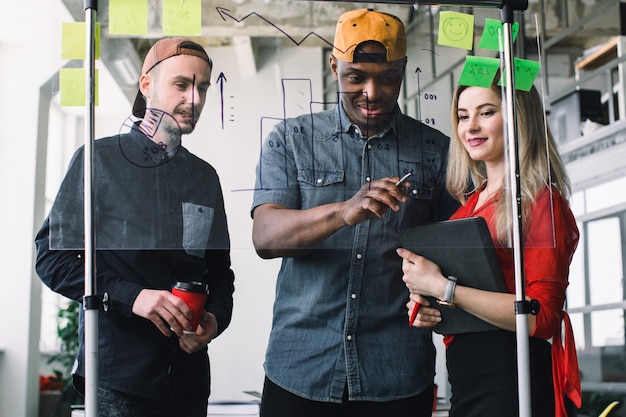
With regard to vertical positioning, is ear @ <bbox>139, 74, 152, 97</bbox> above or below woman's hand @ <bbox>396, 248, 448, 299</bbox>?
above

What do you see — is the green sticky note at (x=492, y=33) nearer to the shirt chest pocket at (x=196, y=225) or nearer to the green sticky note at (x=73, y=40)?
the shirt chest pocket at (x=196, y=225)

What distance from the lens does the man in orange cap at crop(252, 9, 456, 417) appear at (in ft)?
5.51

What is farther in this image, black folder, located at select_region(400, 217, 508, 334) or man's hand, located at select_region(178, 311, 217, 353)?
man's hand, located at select_region(178, 311, 217, 353)

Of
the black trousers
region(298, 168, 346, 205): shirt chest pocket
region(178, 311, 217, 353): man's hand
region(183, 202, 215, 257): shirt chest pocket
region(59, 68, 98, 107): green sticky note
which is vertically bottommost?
the black trousers

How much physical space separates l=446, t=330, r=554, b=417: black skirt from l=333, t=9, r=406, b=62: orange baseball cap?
636 mm

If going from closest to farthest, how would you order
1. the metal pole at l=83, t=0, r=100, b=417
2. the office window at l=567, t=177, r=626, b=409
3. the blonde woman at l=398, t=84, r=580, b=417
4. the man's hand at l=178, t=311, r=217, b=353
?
the metal pole at l=83, t=0, r=100, b=417 → the blonde woman at l=398, t=84, r=580, b=417 → the man's hand at l=178, t=311, r=217, b=353 → the office window at l=567, t=177, r=626, b=409

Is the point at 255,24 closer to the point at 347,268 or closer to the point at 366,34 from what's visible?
the point at 366,34

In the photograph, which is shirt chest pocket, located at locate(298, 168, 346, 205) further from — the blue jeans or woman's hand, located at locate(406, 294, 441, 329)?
the blue jeans

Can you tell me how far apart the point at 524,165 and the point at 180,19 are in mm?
801

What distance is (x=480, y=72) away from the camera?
171 cm

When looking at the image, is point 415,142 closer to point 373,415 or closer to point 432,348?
point 432,348

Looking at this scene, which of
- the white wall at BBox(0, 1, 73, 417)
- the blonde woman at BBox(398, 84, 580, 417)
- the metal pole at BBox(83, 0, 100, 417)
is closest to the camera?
the metal pole at BBox(83, 0, 100, 417)

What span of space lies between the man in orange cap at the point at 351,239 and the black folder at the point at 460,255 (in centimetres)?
8

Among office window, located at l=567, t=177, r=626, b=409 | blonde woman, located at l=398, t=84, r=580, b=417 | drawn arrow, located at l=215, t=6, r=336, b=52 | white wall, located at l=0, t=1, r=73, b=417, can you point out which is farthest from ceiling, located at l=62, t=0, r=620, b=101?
white wall, located at l=0, t=1, r=73, b=417
